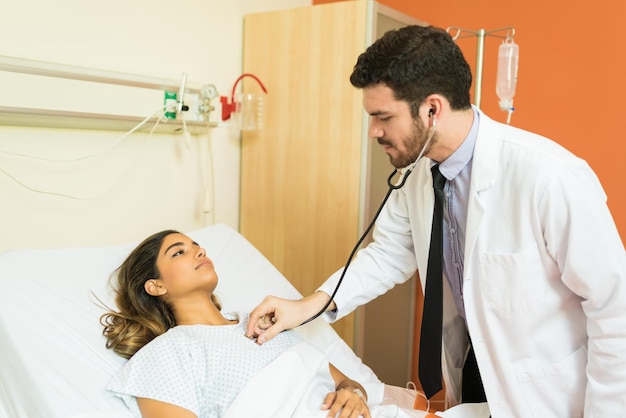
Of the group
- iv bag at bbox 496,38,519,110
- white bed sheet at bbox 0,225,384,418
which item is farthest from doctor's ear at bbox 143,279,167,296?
iv bag at bbox 496,38,519,110

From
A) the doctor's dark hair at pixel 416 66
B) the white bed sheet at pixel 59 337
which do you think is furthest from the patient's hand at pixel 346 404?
the doctor's dark hair at pixel 416 66

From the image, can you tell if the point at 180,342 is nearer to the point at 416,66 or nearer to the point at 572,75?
the point at 416,66

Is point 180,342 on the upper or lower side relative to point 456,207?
lower

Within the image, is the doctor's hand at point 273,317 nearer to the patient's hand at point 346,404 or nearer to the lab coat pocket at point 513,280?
the patient's hand at point 346,404

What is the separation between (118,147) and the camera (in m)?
2.19

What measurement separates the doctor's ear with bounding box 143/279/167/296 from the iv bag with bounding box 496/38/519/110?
1.46 metres

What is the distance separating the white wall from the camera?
6.24 ft

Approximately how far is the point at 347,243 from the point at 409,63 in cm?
114

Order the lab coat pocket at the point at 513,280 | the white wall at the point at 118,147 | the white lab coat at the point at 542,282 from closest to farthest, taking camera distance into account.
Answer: the white lab coat at the point at 542,282 → the lab coat pocket at the point at 513,280 → the white wall at the point at 118,147

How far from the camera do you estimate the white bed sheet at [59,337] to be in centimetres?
142

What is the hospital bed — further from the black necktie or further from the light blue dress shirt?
the light blue dress shirt

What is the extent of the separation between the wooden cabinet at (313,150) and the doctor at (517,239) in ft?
2.88

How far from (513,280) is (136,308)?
40.0 inches

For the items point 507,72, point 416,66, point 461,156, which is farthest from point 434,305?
point 507,72
